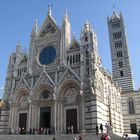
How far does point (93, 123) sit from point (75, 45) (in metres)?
11.3

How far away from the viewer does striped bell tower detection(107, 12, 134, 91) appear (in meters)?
40.7

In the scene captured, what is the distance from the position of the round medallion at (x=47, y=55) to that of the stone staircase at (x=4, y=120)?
28.6ft

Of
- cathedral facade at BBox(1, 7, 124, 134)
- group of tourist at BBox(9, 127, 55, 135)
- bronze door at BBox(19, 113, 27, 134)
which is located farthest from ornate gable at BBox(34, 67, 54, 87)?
group of tourist at BBox(9, 127, 55, 135)

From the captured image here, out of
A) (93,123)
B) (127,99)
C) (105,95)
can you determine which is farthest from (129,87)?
(93,123)

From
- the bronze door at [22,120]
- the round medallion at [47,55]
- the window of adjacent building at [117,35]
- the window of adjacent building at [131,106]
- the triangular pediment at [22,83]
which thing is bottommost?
the bronze door at [22,120]

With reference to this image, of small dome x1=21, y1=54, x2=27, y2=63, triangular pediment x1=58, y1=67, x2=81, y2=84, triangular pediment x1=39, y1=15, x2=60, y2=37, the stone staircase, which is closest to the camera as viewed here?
triangular pediment x1=58, y1=67, x2=81, y2=84

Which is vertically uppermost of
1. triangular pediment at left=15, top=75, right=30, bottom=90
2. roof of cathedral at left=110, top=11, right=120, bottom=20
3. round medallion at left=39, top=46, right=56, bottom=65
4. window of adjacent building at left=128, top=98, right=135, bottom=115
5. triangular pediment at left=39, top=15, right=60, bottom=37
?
roof of cathedral at left=110, top=11, right=120, bottom=20

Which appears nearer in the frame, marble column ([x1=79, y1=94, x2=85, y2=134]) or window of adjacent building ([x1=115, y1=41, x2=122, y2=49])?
marble column ([x1=79, y1=94, x2=85, y2=134])

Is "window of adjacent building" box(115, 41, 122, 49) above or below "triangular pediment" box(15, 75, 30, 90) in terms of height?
above

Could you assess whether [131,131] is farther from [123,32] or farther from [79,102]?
[123,32]

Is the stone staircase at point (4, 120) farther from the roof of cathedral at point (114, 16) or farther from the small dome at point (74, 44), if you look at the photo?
the roof of cathedral at point (114, 16)

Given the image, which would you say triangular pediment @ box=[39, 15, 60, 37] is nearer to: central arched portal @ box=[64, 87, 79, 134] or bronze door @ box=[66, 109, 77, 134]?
central arched portal @ box=[64, 87, 79, 134]

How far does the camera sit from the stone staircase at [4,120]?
96.7ft

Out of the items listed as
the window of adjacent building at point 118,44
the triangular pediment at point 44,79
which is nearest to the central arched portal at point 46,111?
the triangular pediment at point 44,79
